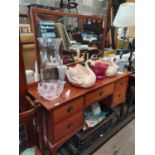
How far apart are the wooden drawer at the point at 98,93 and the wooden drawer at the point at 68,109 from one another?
9 cm

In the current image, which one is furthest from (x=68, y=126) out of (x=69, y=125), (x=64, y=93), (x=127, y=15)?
(x=127, y=15)

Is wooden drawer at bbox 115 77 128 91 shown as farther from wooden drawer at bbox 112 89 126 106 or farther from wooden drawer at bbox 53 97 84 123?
wooden drawer at bbox 53 97 84 123

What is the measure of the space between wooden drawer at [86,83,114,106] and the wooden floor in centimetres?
57

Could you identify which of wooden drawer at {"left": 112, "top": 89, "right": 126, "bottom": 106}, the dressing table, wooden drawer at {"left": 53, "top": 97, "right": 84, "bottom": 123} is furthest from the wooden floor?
wooden drawer at {"left": 53, "top": 97, "right": 84, "bottom": 123}

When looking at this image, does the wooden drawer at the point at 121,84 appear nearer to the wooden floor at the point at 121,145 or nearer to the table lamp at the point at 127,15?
the wooden floor at the point at 121,145

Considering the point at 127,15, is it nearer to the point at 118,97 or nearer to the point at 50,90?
the point at 118,97

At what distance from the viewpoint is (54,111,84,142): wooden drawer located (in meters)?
1.13

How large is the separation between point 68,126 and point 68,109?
6.7 inches

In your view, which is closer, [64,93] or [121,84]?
[64,93]

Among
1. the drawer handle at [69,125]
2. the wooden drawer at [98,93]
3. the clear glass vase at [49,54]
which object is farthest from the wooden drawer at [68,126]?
the clear glass vase at [49,54]

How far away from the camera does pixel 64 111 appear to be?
110 centimetres

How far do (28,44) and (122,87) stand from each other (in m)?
1.11
